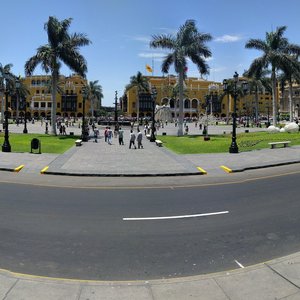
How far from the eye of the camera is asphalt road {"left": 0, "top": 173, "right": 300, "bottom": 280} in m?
6.74

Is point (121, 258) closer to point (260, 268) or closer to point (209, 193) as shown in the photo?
point (260, 268)

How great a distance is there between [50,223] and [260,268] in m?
5.09

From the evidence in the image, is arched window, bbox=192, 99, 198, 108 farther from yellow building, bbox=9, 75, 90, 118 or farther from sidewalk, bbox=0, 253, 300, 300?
sidewalk, bbox=0, 253, 300, 300

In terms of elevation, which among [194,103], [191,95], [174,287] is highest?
[191,95]

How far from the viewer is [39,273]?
6.33 meters

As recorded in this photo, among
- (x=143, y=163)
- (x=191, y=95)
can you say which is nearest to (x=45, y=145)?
(x=143, y=163)

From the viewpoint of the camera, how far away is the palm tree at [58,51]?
42.2 m

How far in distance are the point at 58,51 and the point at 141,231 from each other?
3753cm

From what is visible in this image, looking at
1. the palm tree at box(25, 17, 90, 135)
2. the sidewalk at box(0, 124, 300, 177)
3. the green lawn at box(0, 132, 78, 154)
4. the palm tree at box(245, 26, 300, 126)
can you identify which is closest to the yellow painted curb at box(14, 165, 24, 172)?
the sidewalk at box(0, 124, 300, 177)

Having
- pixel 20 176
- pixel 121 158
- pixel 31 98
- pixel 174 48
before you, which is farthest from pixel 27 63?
pixel 31 98

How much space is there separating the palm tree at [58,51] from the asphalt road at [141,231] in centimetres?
3111

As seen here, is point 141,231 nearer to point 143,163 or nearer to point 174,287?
point 174,287

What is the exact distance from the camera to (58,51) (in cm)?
4278

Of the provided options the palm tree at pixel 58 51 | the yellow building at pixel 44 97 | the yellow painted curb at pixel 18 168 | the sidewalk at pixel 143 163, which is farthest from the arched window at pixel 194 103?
the yellow painted curb at pixel 18 168
